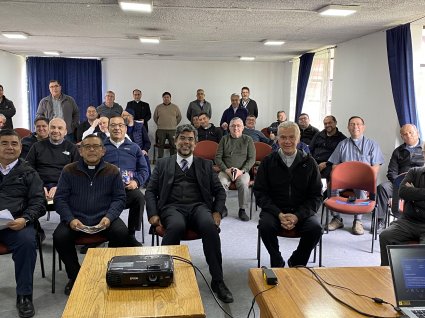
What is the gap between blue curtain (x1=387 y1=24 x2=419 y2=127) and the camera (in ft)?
16.2

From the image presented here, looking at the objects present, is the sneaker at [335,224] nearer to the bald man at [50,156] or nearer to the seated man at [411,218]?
the seated man at [411,218]

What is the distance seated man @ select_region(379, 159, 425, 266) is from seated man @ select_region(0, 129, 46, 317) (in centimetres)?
247

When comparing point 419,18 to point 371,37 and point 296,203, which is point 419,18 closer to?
point 371,37

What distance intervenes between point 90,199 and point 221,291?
1.20m

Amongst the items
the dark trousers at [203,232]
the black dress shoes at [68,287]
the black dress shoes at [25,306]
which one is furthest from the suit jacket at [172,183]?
the black dress shoes at [25,306]

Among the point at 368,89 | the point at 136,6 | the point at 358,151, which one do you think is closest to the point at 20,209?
the point at 136,6

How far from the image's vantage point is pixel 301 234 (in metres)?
3.08

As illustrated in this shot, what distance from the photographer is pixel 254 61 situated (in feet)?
32.9

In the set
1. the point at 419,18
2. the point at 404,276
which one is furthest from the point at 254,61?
the point at 404,276

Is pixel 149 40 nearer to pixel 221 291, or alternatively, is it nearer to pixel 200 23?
pixel 200 23

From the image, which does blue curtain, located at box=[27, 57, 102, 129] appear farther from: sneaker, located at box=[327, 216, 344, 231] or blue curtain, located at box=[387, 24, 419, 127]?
sneaker, located at box=[327, 216, 344, 231]

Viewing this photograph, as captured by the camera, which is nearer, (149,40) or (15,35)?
(15,35)

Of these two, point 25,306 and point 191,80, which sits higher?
point 191,80

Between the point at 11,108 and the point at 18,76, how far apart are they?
11.4ft
